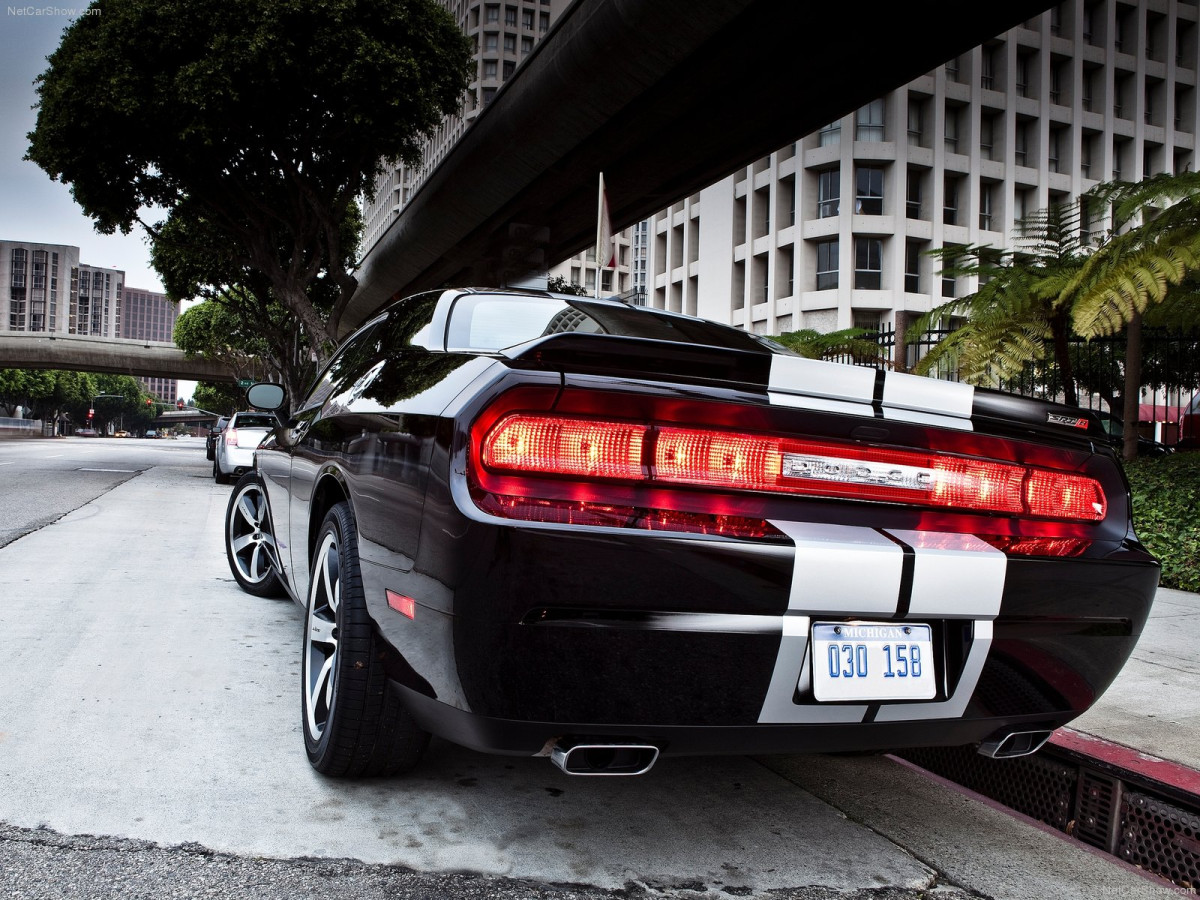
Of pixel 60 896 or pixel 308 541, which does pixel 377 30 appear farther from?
pixel 60 896

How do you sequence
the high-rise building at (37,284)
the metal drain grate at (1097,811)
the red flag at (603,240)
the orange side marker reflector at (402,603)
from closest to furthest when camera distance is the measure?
the orange side marker reflector at (402,603), the metal drain grate at (1097,811), the red flag at (603,240), the high-rise building at (37,284)

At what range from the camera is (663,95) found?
12930 millimetres

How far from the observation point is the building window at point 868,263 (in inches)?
1597

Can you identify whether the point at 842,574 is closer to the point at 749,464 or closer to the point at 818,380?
the point at 749,464

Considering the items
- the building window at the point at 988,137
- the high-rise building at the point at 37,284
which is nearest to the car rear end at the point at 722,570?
the building window at the point at 988,137

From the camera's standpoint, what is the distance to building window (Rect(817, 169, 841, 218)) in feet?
133

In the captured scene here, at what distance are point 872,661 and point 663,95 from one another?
39.8 ft

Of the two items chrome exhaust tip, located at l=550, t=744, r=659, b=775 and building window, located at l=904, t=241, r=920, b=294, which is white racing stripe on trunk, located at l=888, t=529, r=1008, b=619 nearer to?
chrome exhaust tip, located at l=550, t=744, r=659, b=775

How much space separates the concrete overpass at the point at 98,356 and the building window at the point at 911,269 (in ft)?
133

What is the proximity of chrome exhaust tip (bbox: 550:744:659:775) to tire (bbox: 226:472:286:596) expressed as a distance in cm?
346

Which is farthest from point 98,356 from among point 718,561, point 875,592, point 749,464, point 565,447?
point 875,592

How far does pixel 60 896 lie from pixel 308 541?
56.6 inches

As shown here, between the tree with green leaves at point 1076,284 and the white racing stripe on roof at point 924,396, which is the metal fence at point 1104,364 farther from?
the white racing stripe on roof at point 924,396

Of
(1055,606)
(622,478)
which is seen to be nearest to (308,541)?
(622,478)
